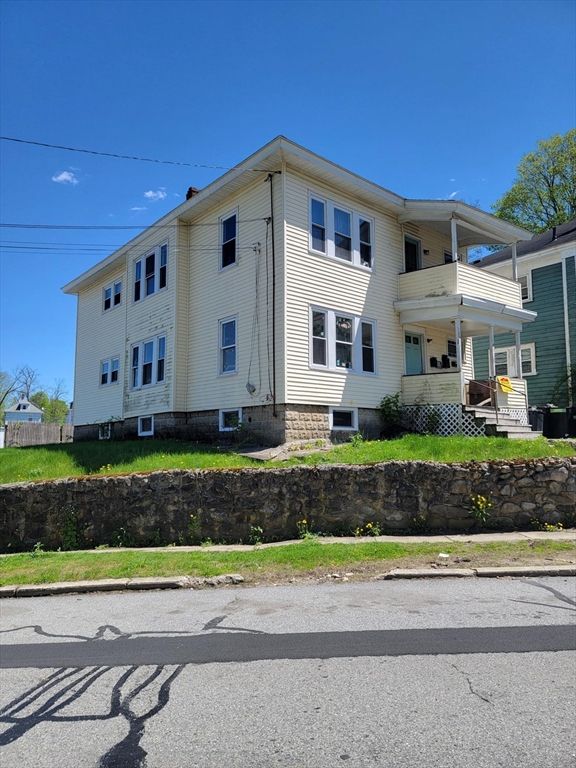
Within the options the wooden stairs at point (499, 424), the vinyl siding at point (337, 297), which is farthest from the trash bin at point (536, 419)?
the vinyl siding at point (337, 297)

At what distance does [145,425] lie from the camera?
2089 cm

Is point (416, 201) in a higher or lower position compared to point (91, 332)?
higher

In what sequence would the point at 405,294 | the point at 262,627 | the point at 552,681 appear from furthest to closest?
the point at 405,294 → the point at 262,627 → the point at 552,681

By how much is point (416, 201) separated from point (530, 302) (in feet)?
34.6

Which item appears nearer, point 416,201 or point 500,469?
point 500,469

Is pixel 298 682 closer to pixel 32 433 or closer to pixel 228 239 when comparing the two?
pixel 228 239

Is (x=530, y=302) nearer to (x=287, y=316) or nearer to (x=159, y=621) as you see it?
(x=287, y=316)

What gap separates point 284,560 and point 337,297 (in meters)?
10.2

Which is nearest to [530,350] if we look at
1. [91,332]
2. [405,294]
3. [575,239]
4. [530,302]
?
[530,302]

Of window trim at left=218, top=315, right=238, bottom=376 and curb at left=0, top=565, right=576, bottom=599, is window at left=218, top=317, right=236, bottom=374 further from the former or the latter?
curb at left=0, top=565, right=576, bottom=599

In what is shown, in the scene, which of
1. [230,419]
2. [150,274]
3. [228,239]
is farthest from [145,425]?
[228,239]

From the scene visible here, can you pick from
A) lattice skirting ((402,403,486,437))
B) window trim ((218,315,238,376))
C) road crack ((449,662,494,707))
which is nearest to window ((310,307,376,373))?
lattice skirting ((402,403,486,437))

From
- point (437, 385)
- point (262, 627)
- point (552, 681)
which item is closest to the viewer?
point (552, 681)

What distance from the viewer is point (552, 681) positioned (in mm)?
4355
